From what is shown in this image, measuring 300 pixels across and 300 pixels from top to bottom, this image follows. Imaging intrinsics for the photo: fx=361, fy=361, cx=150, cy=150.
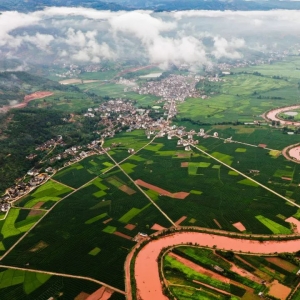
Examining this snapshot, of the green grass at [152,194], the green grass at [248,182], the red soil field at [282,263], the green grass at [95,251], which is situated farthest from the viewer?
the green grass at [248,182]

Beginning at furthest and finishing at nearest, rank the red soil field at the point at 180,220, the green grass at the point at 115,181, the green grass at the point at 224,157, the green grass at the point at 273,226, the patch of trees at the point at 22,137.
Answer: the green grass at the point at 224,157, the patch of trees at the point at 22,137, the green grass at the point at 115,181, the red soil field at the point at 180,220, the green grass at the point at 273,226

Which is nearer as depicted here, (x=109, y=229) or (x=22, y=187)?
(x=109, y=229)

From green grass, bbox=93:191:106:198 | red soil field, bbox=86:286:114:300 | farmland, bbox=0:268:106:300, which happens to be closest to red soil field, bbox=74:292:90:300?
farmland, bbox=0:268:106:300

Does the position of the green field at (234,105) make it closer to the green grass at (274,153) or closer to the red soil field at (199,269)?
the green grass at (274,153)

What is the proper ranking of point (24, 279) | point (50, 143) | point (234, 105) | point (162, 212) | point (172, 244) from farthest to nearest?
point (234, 105)
point (50, 143)
point (162, 212)
point (172, 244)
point (24, 279)

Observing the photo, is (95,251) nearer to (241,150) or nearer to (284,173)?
(284,173)

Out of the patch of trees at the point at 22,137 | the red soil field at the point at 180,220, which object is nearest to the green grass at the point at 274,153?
the red soil field at the point at 180,220

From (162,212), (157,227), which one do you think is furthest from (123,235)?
(162,212)

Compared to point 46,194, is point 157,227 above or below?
above
